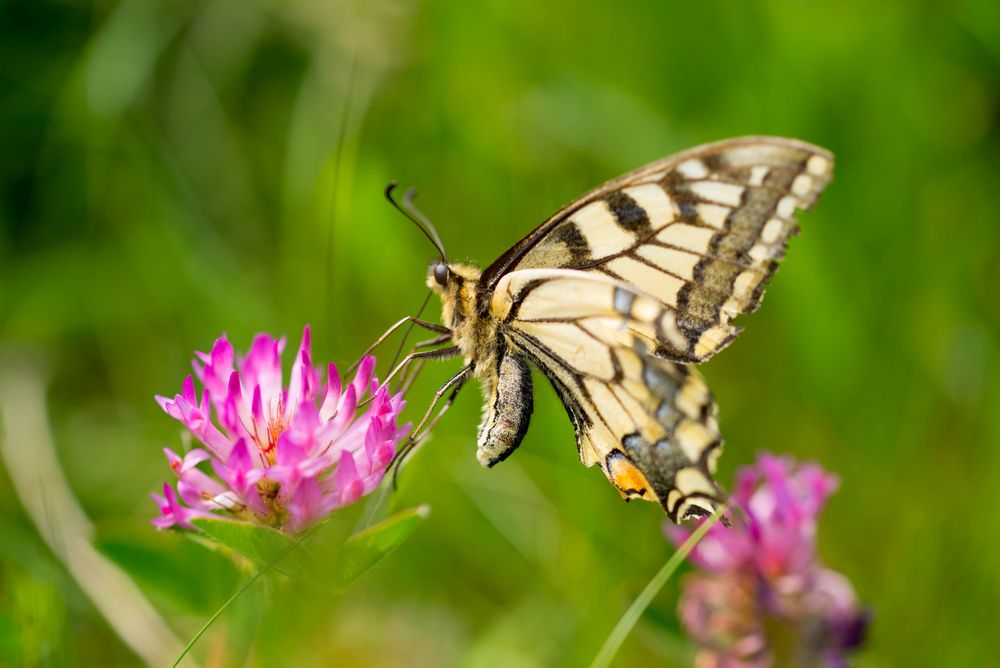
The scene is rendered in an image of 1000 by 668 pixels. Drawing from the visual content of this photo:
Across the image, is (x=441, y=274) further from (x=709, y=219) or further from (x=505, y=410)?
(x=709, y=219)

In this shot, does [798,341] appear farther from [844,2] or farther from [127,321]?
[127,321]

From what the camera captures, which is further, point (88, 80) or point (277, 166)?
point (277, 166)

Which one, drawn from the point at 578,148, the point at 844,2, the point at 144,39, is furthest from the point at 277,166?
the point at 844,2

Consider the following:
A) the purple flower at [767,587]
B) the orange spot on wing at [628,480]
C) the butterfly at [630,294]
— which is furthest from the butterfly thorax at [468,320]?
the purple flower at [767,587]

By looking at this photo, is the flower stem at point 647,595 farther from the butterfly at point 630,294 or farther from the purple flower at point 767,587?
the purple flower at point 767,587

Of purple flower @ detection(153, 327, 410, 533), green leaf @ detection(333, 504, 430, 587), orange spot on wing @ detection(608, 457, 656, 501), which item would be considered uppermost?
purple flower @ detection(153, 327, 410, 533)

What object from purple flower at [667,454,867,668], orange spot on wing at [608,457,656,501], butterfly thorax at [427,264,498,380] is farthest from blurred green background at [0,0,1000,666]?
butterfly thorax at [427,264,498,380]

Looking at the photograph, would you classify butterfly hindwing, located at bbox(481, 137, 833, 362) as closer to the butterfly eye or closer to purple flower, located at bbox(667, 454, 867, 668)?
the butterfly eye
